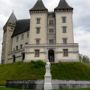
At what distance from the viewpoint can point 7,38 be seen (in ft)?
263

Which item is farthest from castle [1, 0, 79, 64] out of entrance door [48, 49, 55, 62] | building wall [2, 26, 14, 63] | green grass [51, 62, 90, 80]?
building wall [2, 26, 14, 63]

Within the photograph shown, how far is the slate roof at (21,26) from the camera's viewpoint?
75488mm

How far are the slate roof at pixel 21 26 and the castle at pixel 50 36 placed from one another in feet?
7.13

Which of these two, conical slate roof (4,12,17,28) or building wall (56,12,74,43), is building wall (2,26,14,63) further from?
building wall (56,12,74,43)

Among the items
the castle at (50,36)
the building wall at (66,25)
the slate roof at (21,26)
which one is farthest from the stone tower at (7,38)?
the building wall at (66,25)

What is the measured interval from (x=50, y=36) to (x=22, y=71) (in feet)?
54.7

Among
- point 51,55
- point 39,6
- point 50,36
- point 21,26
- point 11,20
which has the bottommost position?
point 51,55

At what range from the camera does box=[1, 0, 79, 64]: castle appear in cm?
6203

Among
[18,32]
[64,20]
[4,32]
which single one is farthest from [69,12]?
[4,32]

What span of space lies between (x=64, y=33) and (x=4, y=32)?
94.4 feet

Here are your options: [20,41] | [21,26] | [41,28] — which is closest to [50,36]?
[41,28]

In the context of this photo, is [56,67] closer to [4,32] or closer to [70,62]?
[70,62]

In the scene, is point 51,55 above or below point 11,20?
below

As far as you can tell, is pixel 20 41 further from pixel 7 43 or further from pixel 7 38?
pixel 7 38
